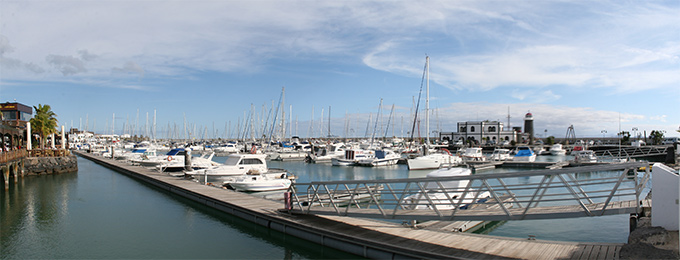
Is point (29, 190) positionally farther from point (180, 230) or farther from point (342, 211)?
point (342, 211)

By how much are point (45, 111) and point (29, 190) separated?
101 feet

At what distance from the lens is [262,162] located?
116ft

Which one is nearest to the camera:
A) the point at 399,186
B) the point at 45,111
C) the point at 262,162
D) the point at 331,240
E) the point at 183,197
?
the point at 331,240

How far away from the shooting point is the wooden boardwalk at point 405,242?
36.0 feet

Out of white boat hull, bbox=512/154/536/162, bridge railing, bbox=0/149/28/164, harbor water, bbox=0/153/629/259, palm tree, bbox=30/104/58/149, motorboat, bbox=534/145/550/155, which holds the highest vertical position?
palm tree, bbox=30/104/58/149

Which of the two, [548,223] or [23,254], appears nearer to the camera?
[23,254]

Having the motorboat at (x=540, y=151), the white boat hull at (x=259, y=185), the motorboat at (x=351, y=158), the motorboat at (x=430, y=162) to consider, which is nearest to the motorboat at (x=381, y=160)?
the motorboat at (x=351, y=158)

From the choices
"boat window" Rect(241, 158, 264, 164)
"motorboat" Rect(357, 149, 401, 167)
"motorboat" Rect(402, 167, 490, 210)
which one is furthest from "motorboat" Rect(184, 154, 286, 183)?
"motorboat" Rect(357, 149, 401, 167)

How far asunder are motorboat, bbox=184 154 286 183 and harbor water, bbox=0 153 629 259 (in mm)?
5079

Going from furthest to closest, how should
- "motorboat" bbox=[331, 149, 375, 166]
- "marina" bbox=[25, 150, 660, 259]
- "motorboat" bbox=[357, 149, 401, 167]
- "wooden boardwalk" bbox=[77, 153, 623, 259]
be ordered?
"motorboat" bbox=[331, 149, 375, 166] → "motorboat" bbox=[357, 149, 401, 167] → "marina" bbox=[25, 150, 660, 259] → "wooden boardwalk" bbox=[77, 153, 623, 259]

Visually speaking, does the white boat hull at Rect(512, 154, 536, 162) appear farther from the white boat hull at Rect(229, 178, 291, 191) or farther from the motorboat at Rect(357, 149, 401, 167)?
the white boat hull at Rect(229, 178, 291, 191)


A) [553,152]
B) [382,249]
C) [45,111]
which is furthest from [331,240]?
[553,152]

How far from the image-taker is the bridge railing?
1247 inches

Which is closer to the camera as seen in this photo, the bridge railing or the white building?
the bridge railing
